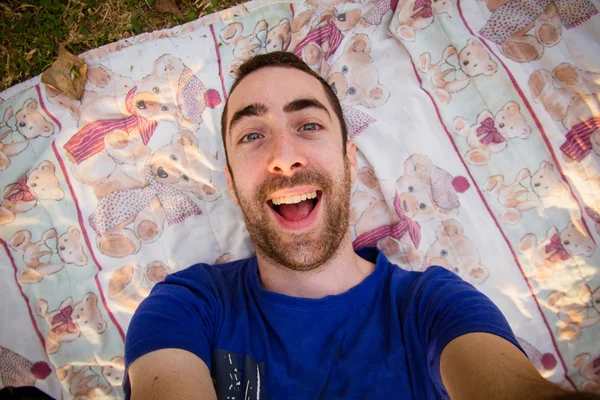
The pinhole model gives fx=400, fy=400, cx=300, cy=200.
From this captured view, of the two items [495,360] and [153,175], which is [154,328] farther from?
[495,360]

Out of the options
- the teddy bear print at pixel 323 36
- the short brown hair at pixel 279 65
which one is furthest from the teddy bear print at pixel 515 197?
the teddy bear print at pixel 323 36

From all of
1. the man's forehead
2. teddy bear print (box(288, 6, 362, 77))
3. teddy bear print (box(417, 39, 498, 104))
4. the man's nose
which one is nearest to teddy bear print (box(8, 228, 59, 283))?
the man's forehead

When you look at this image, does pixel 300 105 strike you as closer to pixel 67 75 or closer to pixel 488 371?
pixel 488 371

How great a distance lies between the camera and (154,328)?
4.66 ft

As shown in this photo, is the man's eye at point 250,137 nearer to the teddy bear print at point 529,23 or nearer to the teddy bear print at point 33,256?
the teddy bear print at point 33,256

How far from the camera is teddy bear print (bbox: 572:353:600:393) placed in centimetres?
196

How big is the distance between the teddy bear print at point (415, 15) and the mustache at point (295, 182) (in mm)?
1101

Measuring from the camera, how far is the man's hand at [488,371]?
1.11 meters

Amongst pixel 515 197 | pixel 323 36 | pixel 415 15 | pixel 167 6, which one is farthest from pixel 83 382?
pixel 415 15

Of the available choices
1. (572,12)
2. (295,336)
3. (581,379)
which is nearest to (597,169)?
(572,12)

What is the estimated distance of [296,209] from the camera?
5.82 feet

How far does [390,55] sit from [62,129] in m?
1.83

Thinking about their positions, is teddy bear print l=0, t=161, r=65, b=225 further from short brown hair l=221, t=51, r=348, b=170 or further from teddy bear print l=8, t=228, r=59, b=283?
short brown hair l=221, t=51, r=348, b=170

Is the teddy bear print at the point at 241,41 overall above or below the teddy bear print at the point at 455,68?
above
